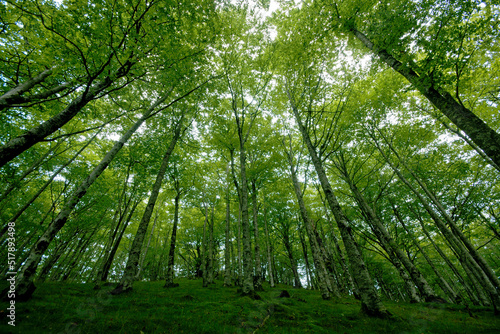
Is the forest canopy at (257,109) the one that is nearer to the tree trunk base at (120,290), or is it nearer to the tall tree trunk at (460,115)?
the tall tree trunk at (460,115)

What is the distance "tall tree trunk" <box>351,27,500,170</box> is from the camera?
4.45 meters

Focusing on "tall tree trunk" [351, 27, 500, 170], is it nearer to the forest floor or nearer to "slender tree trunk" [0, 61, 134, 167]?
the forest floor

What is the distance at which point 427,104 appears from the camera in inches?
459

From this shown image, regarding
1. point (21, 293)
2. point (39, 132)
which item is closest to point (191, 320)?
point (21, 293)

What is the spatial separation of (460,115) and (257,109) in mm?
8136

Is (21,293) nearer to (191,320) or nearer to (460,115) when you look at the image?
(191,320)

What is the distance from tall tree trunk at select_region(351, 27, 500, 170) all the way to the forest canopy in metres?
0.03

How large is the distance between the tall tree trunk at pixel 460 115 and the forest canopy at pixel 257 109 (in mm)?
35

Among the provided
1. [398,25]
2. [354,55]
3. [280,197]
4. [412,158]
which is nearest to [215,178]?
[280,197]

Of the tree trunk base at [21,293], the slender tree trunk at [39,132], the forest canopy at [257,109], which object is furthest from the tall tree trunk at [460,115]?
the tree trunk base at [21,293]

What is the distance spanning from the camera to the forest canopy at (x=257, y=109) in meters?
4.67

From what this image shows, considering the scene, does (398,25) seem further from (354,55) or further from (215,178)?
(215,178)

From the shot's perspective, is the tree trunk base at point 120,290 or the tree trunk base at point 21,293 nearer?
the tree trunk base at point 21,293

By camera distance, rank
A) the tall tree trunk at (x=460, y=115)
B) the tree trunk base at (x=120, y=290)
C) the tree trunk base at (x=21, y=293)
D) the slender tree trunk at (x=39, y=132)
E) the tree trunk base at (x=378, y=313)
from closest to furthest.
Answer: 1. the slender tree trunk at (x=39, y=132)
2. the tall tree trunk at (x=460, y=115)
3. the tree trunk base at (x=21, y=293)
4. the tree trunk base at (x=378, y=313)
5. the tree trunk base at (x=120, y=290)
